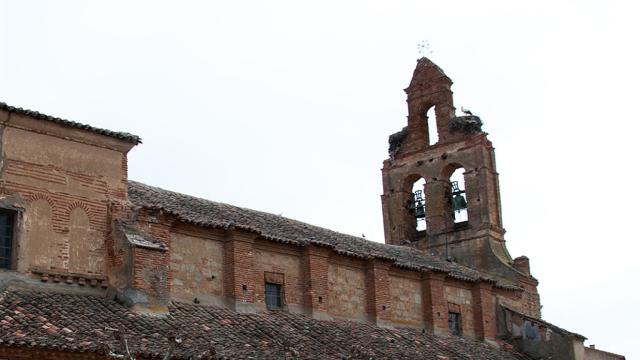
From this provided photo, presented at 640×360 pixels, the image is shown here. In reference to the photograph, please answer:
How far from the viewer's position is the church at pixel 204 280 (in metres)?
13.1

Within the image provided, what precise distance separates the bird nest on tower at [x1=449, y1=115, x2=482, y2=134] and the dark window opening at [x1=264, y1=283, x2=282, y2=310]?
974 centimetres

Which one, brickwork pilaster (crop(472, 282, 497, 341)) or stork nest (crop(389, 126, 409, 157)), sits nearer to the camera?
brickwork pilaster (crop(472, 282, 497, 341))

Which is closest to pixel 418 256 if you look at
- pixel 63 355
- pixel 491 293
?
pixel 491 293

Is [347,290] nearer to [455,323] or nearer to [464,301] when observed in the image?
[455,323]

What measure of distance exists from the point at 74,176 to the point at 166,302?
2.34m

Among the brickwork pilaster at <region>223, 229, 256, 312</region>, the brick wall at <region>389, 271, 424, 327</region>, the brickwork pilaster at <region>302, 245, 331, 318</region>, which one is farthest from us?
the brick wall at <region>389, 271, 424, 327</region>

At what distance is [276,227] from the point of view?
60.9 feet

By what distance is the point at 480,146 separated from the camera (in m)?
25.0

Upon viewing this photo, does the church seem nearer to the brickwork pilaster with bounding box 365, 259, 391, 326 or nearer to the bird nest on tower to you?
the brickwork pilaster with bounding box 365, 259, 391, 326

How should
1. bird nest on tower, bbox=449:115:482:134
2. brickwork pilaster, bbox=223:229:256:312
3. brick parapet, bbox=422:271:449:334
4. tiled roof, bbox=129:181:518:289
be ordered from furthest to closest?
bird nest on tower, bbox=449:115:482:134, brick parapet, bbox=422:271:449:334, brickwork pilaster, bbox=223:229:256:312, tiled roof, bbox=129:181:518:289

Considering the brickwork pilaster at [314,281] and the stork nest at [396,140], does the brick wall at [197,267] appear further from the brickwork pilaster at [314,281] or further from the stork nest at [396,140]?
the stork nest at [396,140]

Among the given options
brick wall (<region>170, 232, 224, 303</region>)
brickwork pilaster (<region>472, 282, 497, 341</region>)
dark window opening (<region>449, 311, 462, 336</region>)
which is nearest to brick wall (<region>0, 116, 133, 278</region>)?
brick wall (<region>170, 232, 224, 303</region>)

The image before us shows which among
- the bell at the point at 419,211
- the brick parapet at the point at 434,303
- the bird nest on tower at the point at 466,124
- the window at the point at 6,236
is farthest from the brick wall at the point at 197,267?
the bird nest on tower at the point at 466,124

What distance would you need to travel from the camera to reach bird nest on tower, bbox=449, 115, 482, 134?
83.2ft
